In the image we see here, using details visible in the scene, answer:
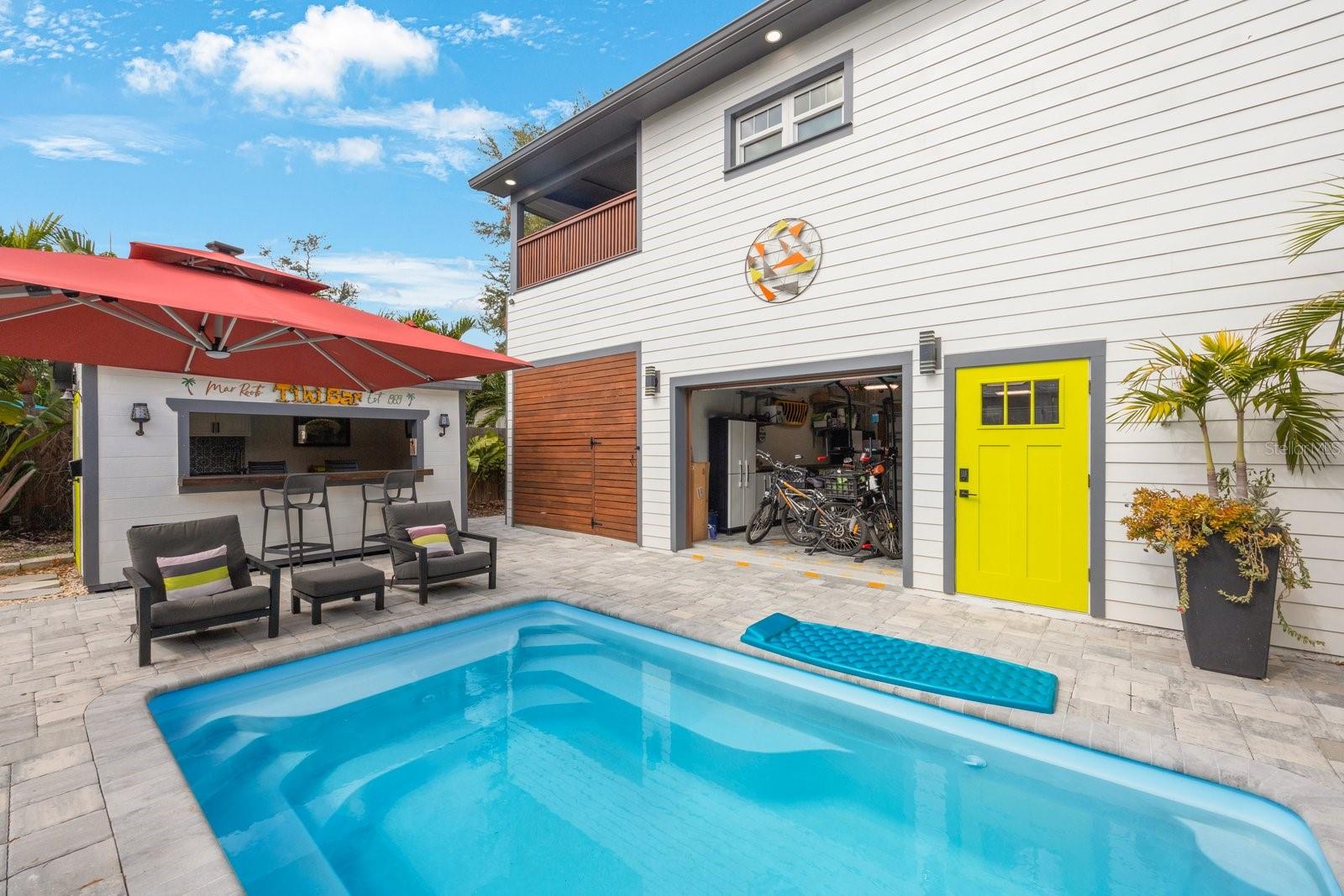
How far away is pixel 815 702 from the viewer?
11.8ft

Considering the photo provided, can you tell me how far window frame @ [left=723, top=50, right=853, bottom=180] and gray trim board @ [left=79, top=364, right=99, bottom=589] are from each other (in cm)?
694

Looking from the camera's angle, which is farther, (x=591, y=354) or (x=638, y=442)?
(x=591, y=354)

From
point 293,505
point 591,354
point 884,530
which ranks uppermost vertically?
point 591,354

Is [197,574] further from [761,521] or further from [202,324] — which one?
[761,521]

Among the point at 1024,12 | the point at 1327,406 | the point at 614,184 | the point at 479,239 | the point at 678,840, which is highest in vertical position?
the point at 479,239

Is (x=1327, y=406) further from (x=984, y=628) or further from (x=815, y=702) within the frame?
(x=815, y=702)

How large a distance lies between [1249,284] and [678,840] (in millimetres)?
5119

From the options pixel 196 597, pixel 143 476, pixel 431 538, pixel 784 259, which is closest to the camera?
pixel 196 597

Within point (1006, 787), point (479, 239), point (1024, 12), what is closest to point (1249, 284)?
point (1024, 12)

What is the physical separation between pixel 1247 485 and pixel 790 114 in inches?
213

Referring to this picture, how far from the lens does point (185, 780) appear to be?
2.50 metres

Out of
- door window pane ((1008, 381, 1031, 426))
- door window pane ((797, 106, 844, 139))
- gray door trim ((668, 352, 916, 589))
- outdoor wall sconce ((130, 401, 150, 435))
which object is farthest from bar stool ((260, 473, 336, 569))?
door window pane ((1008, 381, 1031, 426))

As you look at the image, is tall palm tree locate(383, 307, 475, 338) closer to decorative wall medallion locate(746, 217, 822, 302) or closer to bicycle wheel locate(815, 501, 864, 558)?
decorative wall medallion locate(746, 217, 822, 302)

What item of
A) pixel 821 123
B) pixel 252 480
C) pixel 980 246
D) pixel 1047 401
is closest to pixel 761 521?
pixel 1047 401
